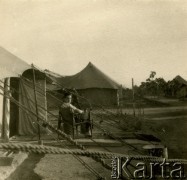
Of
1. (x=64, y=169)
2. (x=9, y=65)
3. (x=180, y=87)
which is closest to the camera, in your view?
(x=64, y=169)

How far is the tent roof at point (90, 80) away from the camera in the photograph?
1587 centimetres

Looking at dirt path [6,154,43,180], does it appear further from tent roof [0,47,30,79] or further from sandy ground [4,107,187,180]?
tent roof [0,47,30,79]

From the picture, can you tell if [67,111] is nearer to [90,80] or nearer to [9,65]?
[9,65]


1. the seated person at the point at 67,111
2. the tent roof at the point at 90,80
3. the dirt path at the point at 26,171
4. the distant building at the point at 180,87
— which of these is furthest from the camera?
the distant building at the point at 180,87

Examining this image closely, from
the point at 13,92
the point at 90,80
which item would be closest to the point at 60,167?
the point at 13,92

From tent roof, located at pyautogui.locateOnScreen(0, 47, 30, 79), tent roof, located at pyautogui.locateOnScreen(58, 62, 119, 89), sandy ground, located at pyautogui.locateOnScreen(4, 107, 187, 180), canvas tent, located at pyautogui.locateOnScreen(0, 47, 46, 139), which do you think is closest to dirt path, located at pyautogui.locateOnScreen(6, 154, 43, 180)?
sandy ground, located at pyautogui.locateOnScreen(4, 107, 187, 180)

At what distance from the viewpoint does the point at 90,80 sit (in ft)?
52.9

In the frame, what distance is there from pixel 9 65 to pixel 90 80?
11.4 m

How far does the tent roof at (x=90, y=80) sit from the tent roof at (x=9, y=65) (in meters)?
10.5

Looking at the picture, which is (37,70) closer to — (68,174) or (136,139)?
(136,139)

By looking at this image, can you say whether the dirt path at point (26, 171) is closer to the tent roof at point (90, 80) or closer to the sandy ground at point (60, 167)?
the sandy ground at point (60, 167)

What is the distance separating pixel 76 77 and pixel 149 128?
1079cm

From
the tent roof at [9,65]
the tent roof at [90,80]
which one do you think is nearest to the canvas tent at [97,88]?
the tent roof at [90,80]

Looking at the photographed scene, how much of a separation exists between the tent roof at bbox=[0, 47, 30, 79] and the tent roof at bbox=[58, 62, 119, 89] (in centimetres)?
1051
